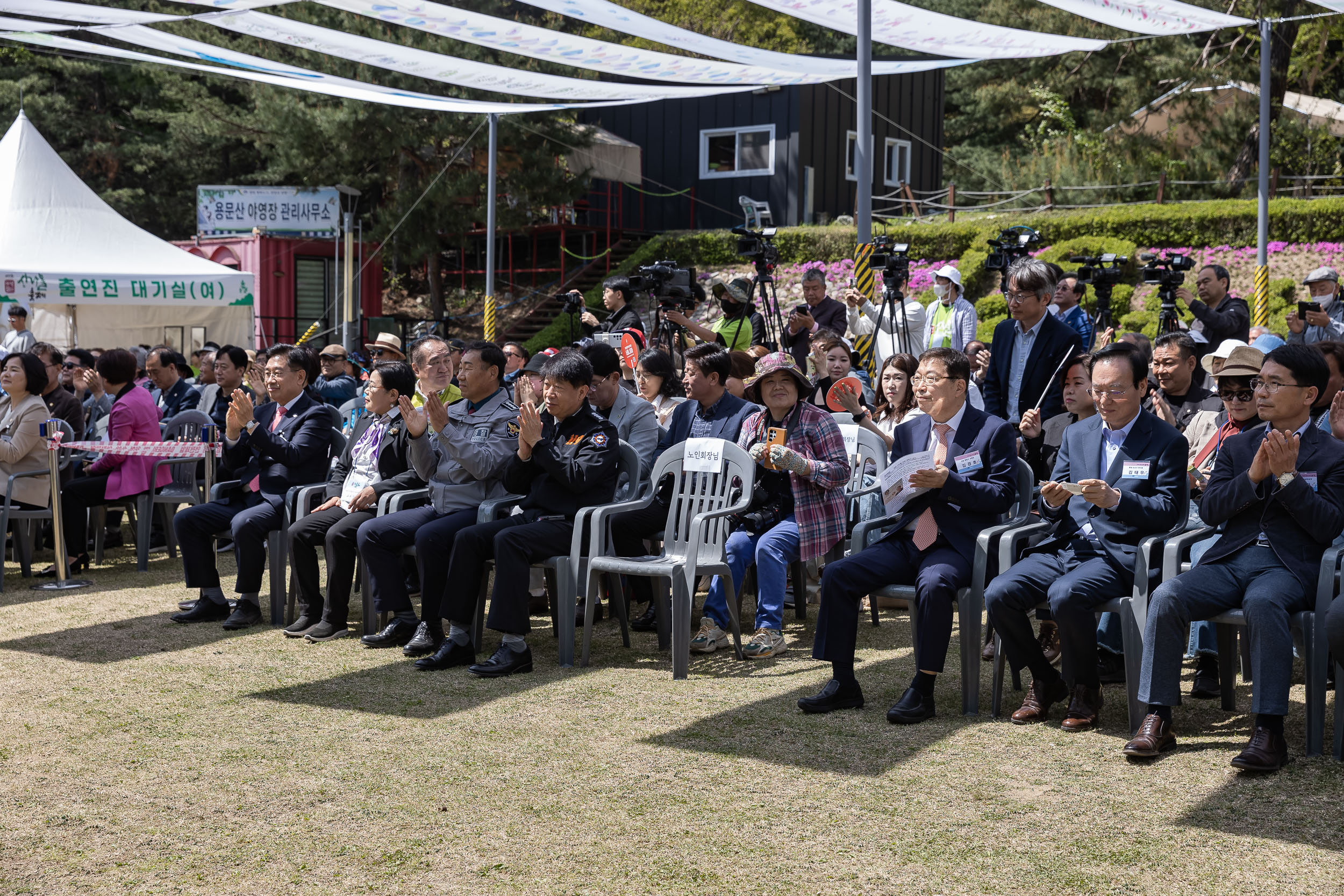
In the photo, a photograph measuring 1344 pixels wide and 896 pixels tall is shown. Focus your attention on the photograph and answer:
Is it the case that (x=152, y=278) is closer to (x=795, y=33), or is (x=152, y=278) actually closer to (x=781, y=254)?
(x=781, y=254)

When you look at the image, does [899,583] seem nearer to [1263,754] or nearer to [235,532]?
[1263,754]

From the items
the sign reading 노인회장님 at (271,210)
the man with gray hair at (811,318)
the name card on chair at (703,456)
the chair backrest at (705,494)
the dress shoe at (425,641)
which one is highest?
the sign reading 노인회장님 at (271,210)

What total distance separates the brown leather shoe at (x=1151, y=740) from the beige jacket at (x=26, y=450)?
20.0 ft

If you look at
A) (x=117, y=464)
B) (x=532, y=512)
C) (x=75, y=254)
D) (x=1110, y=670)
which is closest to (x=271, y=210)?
(x=75, y=254)

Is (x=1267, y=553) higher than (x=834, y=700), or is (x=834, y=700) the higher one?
(x=1267, y=553)

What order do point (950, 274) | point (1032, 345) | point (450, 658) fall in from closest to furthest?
point (450, 658) → point (1032, 345) → point (950, 274)

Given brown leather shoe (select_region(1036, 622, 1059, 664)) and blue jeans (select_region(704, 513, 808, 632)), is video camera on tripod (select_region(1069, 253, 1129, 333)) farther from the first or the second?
blue jeans (select_region(704, 513, 808, 632))

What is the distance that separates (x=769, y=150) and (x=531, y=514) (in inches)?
733

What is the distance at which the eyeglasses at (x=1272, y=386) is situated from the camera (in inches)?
149

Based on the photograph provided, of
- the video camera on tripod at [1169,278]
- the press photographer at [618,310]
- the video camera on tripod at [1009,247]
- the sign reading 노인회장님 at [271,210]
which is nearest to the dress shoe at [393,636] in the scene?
the press photographer at [618,310]

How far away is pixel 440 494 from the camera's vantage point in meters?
5.57

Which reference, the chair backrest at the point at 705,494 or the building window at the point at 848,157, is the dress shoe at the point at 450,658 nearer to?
the chair backrest at the point at 705,494

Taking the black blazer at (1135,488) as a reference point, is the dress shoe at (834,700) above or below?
below

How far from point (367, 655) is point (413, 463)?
2.88ft
